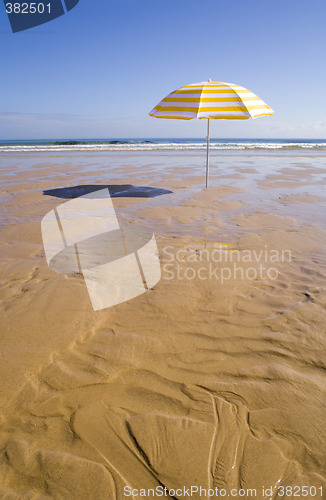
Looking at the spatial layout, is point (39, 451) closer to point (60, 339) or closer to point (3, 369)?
point (3, 369)

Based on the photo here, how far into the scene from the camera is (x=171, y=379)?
6.20 ft

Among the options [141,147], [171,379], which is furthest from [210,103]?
[141,147]

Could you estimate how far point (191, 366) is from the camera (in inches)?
78.6

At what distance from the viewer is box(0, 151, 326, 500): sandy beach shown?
4.55ft

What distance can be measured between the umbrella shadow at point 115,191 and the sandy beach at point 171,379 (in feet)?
13.3

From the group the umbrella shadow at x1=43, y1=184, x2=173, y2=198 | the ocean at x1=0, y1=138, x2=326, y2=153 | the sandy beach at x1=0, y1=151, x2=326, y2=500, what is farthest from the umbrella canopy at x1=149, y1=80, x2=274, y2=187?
the ocean at x1=0, y1=138, x2=326, y2=153

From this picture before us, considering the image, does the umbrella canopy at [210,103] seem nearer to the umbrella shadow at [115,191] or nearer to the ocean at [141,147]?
the umbrella shadow at [115,191]

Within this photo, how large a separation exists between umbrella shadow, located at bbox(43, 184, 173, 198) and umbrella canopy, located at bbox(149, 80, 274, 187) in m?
1.90

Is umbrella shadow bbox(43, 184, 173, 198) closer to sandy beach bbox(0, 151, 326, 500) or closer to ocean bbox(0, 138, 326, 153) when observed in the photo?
sandy beach bbox(0, 151, 326, 500)

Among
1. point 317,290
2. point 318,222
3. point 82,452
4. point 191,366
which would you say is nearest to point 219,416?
point 191,366

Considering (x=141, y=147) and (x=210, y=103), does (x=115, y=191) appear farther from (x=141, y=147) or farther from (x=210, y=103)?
(x=141, y=147)

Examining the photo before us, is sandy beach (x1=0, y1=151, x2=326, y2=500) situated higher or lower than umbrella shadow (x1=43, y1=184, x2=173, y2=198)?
lower

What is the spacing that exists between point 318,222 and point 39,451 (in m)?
5.31

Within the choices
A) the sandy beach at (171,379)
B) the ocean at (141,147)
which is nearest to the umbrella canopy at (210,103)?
the sandy beach at (171,379)
